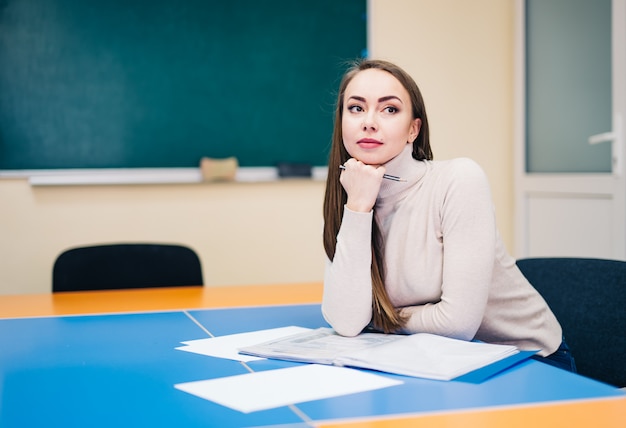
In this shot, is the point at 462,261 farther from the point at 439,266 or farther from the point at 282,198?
the point at 282,198

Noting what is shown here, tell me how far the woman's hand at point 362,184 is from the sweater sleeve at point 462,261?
0.15 metres

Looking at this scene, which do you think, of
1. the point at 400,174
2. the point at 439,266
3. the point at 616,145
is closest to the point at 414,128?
the point at 400,174

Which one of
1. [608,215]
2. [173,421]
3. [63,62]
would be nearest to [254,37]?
[63,62]

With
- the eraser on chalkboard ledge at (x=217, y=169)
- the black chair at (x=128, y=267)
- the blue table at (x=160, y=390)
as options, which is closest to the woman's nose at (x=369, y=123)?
the blue table at (x=160, y=390)

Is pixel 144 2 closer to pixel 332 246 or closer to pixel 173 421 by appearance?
pixel 332 246

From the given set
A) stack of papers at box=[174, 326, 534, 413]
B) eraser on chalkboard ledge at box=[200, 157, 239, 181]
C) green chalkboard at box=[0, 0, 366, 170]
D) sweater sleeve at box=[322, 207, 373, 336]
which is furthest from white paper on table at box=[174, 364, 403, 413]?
green chalkboard at box=[0, 0, 366, 170]

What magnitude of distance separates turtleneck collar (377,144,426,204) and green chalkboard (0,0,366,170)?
2.15 metres

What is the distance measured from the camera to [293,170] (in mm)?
3826

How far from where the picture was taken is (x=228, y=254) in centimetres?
381

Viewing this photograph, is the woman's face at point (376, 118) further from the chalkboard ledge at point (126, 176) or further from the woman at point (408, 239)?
the chalkboard ledge at point (126, 176)

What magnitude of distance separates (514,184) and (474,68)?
0.70 m

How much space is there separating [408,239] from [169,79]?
7.64 ft

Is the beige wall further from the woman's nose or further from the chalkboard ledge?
the woman's nose

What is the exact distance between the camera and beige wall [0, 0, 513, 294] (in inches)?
140
